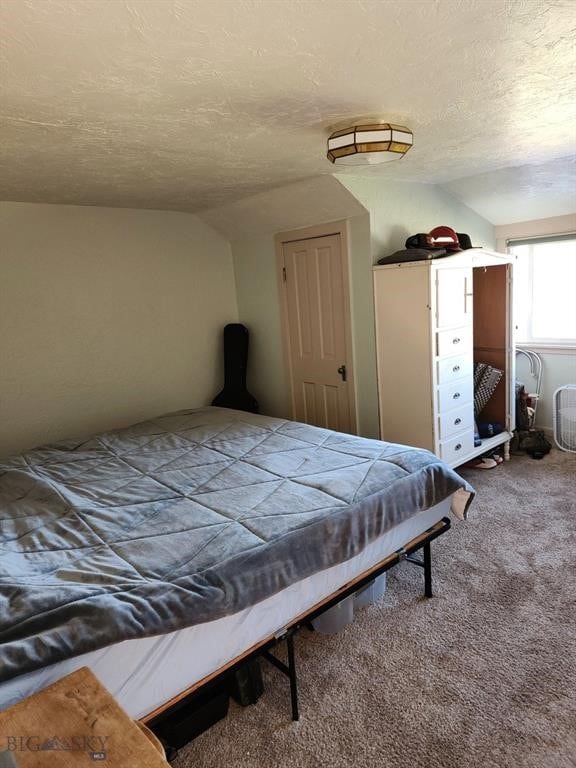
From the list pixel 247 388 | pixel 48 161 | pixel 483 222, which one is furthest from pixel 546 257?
pixel 48 161

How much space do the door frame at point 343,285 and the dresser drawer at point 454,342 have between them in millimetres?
636

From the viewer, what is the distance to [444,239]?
3230mm

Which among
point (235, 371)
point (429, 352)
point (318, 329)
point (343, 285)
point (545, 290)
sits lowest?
point (235, 371)

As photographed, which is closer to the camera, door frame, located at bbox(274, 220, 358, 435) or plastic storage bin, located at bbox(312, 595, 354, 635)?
plastic storage bin, located at bbox(312, 595, 354, 635)

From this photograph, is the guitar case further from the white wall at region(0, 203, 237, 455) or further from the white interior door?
the white interior door

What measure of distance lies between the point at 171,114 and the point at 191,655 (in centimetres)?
184

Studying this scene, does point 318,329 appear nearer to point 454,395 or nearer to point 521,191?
point 454,395

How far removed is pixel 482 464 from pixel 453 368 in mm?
1010

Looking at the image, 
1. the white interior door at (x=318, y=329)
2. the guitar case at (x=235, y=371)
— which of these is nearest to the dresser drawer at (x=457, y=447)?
the white interior door at (x=318, y=329)

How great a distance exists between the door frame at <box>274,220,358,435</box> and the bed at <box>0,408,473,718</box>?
0.90 metres

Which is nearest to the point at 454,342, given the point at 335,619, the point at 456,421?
the point at 456,421

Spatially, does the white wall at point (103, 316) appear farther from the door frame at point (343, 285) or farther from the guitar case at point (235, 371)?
the door frame at point (343, 285)

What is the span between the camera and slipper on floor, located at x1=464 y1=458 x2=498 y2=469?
3.88 metres

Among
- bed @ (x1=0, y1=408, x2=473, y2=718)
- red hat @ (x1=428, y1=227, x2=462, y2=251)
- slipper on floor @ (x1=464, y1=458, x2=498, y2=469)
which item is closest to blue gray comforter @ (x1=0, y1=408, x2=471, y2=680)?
bed @ (x1=0, y1=408, x2=473, y2=718)
